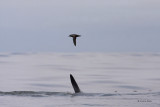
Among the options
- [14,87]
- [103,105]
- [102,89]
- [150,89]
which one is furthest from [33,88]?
[103,105]

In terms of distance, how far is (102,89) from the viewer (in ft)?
124

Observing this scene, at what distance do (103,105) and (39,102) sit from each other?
11.9 feet

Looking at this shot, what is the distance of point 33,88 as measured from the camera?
38.1m

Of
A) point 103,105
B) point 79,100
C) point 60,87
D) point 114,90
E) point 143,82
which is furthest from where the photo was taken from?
point 143,82

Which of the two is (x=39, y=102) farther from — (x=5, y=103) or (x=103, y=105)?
(x=103, y=105)

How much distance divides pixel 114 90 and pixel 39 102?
853cm

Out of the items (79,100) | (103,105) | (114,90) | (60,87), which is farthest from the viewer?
(60,87)

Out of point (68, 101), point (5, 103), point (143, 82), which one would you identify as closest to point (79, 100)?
point (68, 101)

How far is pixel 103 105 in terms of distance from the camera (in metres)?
28.5

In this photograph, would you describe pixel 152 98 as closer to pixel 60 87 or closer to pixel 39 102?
pixel 39 102

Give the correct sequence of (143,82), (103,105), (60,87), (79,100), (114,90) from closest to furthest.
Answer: (103,105) → (79,100) → (114,90) → (60,87) → (143,82)

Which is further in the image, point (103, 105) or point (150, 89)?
point (150, 89)

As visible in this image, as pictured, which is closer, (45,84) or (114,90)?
(114,90)

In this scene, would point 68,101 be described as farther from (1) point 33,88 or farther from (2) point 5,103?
(1) point 33,88
